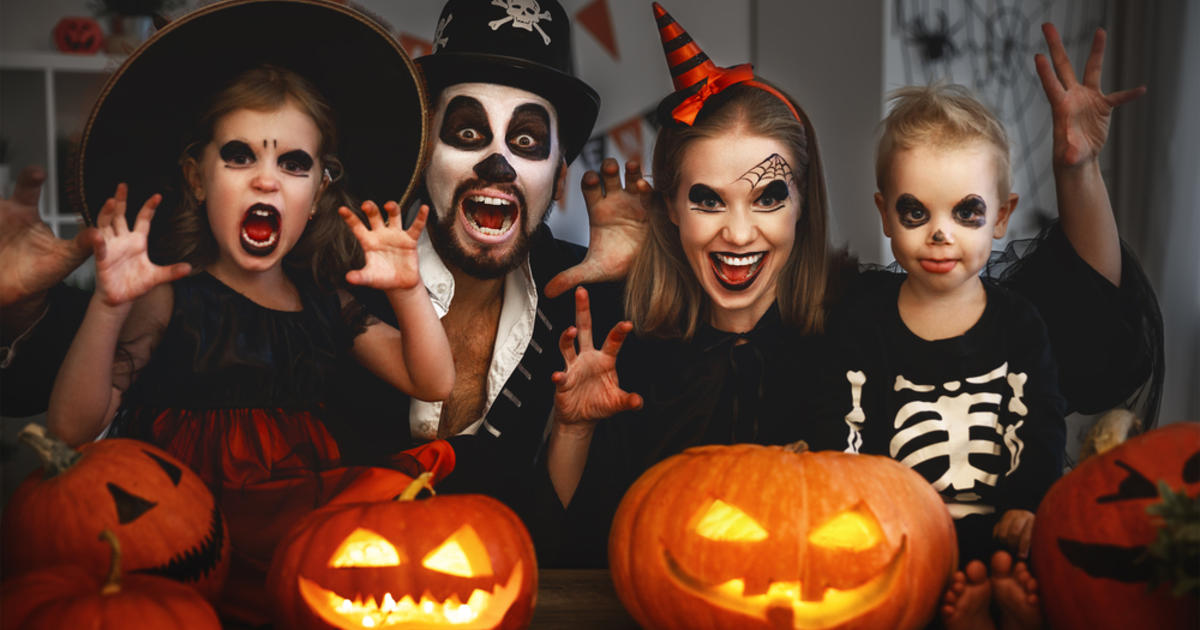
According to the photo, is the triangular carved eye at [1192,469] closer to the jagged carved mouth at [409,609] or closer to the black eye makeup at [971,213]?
the black eye makeup at [971,213]

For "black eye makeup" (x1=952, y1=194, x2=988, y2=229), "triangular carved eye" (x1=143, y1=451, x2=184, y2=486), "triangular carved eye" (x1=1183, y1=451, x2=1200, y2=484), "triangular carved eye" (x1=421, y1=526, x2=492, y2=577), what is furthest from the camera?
"black eye makeup" (x1=952, y1=194, x2=988, y2=229)

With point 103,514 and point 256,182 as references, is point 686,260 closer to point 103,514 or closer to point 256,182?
point 256,182

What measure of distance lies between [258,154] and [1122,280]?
1824 millimetres

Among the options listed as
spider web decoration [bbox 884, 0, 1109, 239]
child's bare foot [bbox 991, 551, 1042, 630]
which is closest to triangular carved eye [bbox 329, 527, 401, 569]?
child's bare foot [bbox 991, 551, 1042, 630]

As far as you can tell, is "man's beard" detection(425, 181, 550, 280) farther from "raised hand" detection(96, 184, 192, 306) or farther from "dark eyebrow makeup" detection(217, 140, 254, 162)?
"raised hand" detection(96, 184, 192, 306)

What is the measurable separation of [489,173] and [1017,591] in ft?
4.16

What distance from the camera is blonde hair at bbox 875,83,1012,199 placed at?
174 cm

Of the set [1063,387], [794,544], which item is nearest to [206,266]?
[794,544]

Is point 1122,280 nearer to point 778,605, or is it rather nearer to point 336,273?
point 778,605

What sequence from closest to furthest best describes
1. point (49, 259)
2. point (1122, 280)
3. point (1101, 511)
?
point (1101, 511)
point (49, 259)
point (1122, 280)

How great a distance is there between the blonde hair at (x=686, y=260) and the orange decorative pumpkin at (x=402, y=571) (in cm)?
67

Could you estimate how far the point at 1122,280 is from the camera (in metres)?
1.85

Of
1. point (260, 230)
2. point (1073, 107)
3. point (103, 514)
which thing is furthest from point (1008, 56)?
point (103, 514)

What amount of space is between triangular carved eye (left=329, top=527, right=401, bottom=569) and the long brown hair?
0.63m
